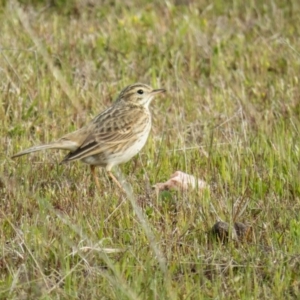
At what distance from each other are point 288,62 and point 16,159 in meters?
3.74

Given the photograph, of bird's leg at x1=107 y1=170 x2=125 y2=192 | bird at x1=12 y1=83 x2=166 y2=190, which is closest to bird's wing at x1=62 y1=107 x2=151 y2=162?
bird at x1=12 y1=83 x2=166 y2=190

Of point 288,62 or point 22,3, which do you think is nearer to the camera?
point 288,62

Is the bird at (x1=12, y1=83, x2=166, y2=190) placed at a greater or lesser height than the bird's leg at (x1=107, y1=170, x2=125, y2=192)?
greater

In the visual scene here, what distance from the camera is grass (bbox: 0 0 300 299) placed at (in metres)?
5.63

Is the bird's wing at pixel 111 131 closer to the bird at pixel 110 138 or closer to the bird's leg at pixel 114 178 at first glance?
the bird at pixel 110 138

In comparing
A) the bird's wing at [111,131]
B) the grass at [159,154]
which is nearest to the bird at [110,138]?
the bird's wing at [111,131]

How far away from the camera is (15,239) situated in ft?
19.9

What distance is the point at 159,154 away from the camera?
803cm

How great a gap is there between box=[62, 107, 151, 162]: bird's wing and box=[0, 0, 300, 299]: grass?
230 millimetres

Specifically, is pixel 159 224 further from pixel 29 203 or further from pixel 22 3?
pixel 22 3

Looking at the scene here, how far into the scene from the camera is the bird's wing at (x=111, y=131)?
776 cm

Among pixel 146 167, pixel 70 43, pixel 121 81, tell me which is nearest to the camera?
pixel 146 167

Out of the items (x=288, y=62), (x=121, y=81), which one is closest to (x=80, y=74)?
(x=121, y=81)

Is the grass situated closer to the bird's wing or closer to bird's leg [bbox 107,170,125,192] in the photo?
bird's leg [bbox 107,170,125,192]
